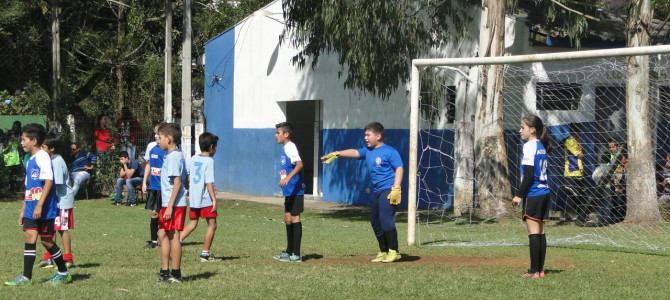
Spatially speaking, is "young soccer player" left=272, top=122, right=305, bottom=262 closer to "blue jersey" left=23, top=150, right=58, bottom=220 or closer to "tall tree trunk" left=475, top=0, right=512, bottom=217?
"blue jersey" left=23, top=150, right=58, bottom=220

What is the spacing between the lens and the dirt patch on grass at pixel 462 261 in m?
11.6

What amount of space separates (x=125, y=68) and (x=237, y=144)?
8.98 meters

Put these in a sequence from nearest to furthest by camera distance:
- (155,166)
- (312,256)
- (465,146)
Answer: (312,256) → (155,166) → (465,146)

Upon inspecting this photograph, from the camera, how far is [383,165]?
1169 centimetres

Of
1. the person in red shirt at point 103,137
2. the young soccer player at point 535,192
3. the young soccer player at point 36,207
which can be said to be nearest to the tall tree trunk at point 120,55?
the person in red shirt at point 103,137

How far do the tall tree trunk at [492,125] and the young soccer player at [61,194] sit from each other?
942cm

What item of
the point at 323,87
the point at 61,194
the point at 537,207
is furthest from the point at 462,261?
the point at 323,87

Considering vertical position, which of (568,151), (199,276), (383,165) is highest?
(568,151)

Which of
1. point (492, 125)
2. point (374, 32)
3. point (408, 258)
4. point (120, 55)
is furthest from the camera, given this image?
point (120, 55)

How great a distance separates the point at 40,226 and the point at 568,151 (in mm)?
9978

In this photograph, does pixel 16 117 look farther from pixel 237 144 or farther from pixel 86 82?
pixel 237 144

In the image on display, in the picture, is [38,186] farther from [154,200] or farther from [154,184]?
[154,200]

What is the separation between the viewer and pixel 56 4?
28344 mm

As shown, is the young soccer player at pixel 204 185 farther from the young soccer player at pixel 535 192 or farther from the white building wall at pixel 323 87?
the white building wall at pixel 323 87
